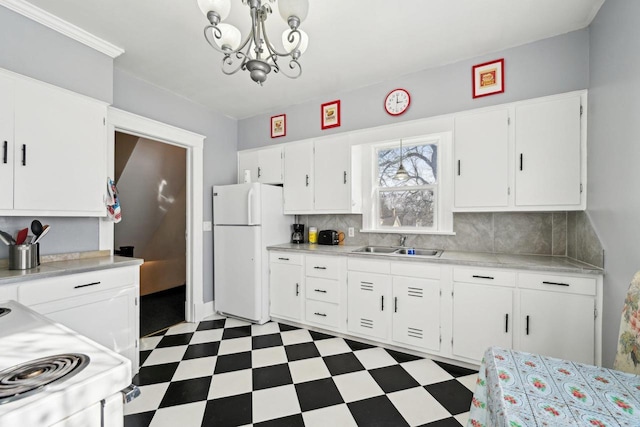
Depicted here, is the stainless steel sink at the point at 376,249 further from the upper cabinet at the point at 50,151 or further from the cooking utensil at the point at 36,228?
the cooking utensil at the point at 36,228

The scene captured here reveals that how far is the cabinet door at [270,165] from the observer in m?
3.50

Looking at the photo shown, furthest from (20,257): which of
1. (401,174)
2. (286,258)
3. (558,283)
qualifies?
(558,283)

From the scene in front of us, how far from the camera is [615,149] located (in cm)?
169

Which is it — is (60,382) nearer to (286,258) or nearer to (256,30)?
(256,30)

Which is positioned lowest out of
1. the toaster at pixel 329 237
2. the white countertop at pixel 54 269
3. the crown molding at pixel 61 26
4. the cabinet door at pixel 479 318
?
the cabinet door at pixel 479 318

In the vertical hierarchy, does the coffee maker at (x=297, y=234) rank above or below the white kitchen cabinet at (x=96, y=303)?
above

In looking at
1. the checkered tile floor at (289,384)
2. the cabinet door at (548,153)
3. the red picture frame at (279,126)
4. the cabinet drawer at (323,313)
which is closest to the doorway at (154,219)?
the checkered tile floor at (289,384)

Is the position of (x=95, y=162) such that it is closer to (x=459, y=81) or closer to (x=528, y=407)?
(x=528, y=407)

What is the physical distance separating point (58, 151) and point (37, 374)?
1.99 meters

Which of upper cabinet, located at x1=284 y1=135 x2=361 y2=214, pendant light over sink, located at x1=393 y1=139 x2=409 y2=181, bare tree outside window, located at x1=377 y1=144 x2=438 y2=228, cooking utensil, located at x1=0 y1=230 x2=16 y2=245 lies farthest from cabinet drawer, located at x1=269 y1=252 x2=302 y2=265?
cooking utensil, located at x1=0 y1=230 x2=16 y2=245

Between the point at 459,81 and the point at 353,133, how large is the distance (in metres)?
1.09

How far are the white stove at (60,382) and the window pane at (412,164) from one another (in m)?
2.88

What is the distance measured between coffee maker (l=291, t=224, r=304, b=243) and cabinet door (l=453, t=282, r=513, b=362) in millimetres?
1862

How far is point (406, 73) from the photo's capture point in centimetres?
285
